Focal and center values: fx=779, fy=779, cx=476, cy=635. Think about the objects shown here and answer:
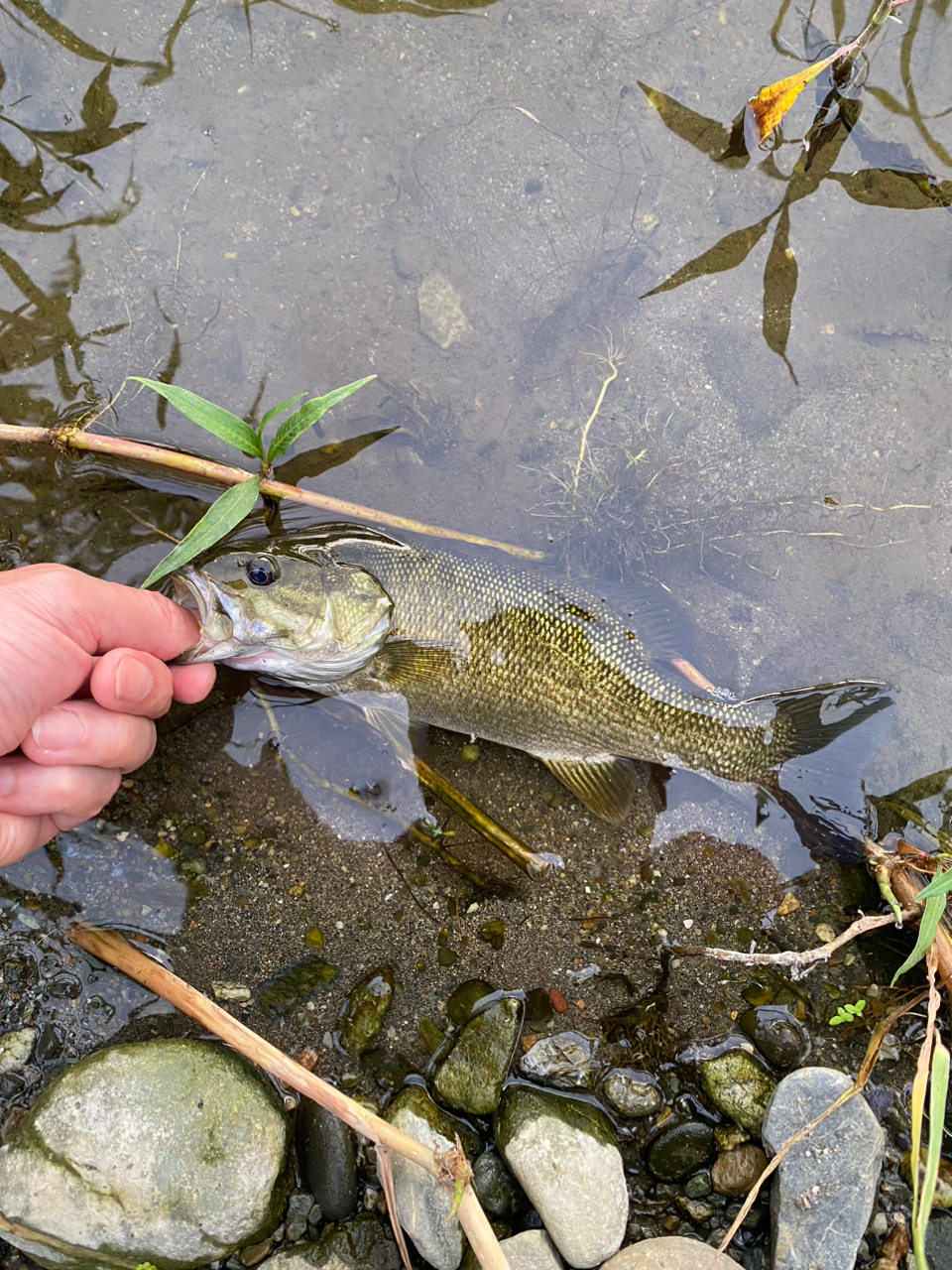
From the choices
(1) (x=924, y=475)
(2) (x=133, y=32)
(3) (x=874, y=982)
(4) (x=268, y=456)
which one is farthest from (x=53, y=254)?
(3) (x=874, y=982)

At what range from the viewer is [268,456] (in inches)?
136

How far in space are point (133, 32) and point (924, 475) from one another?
4.48 meters

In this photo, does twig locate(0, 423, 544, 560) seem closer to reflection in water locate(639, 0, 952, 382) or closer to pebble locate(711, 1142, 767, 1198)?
reflection in water locate(639, 0, 952, 382)

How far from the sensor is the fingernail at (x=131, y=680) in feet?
9.95

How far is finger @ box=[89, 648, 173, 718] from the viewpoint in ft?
9.95

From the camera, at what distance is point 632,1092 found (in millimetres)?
3729

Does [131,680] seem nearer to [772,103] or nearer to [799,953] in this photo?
[799,953]

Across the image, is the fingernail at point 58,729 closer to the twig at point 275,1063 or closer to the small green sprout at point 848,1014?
the twig at point 275,1063

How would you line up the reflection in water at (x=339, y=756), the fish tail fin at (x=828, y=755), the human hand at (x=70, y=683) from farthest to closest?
the reflection in water at (x=339, y=756) → the fish tail fin at (x=828, y=755) → the human hand at (x=70, y=683)

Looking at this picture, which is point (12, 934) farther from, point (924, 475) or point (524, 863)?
point (924, 475)

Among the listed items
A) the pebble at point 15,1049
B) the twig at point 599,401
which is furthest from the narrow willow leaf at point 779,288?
the pebble at point 15,1049

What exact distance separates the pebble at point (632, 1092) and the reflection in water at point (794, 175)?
11.7ft

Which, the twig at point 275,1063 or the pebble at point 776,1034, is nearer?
the twig at point 275,1063

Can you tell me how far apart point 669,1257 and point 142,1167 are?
2280 mm
